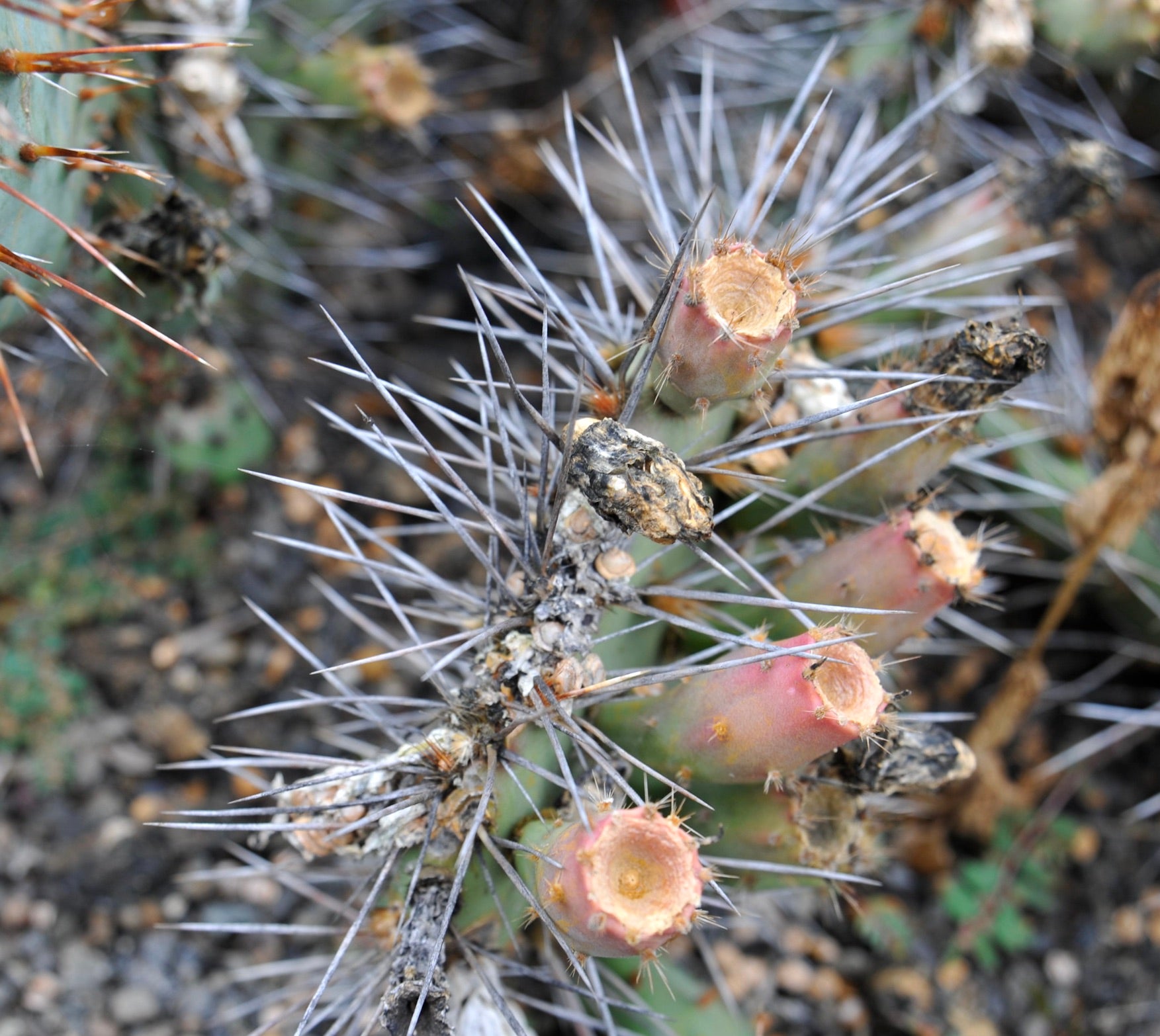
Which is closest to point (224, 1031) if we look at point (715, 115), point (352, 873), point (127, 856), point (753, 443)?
point (127, 856)

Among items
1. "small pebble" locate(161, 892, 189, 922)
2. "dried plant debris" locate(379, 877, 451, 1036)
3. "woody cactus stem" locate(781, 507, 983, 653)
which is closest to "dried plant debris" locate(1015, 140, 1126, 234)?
"woody cactus stem" locate(781, 507, 983, 653)

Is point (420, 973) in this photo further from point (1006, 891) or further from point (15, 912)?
point (1006, 891)

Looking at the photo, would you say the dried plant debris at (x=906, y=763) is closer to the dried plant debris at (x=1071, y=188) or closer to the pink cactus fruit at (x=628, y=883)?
the pink cactus fruit at (x=628, y=883)

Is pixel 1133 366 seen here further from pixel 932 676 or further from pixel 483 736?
pixel 483 736

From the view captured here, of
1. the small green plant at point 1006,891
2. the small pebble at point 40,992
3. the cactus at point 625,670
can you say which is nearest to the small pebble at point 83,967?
the small pebble at point 40,992

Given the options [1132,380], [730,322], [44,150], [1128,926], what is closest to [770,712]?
[730,322]
